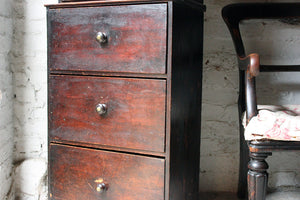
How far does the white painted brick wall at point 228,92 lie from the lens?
1.69 meters

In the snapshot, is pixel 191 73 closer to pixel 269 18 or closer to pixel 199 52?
pixel 199 52

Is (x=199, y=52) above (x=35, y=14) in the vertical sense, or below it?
below

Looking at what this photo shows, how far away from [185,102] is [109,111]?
283 mm

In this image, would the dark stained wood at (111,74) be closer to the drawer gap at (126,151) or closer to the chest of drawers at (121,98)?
the chest of drawers at (121,98)

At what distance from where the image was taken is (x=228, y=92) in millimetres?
1729

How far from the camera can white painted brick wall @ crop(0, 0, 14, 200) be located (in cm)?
162

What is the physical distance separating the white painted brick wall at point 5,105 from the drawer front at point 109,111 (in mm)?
464

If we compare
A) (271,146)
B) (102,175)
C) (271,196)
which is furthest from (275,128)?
(271,196)

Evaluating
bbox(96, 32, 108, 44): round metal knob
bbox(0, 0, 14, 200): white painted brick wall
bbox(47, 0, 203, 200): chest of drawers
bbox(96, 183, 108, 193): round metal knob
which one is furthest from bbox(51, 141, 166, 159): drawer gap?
bbox(0, 0, 14, 200): white painted brick wall

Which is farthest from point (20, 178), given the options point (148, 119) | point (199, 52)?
point (199, 52)

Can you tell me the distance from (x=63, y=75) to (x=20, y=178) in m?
0.76

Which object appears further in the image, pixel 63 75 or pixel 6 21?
pixel 6 21

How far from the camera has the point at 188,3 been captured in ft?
4.06

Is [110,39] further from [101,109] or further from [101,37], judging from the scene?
[101,109]
